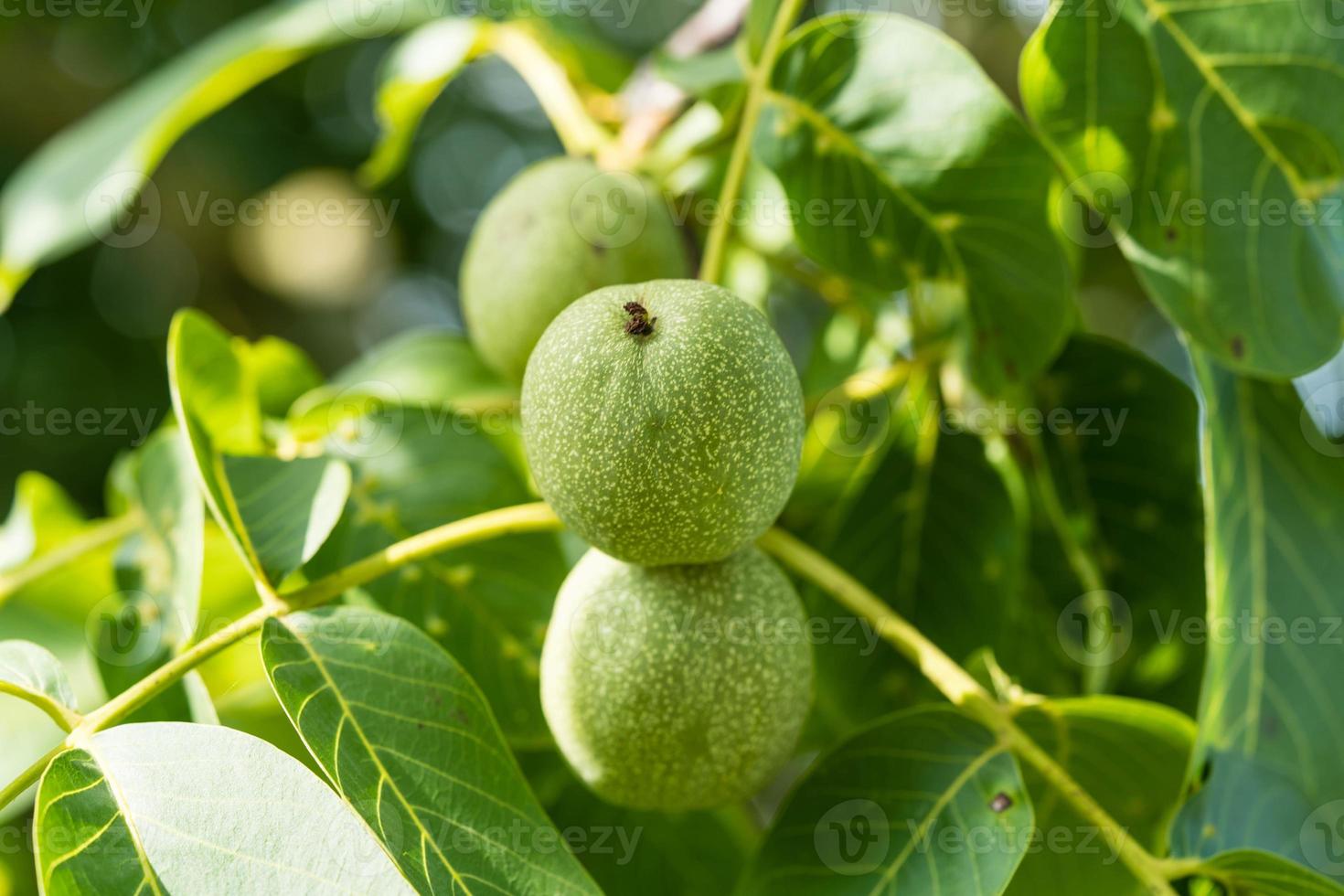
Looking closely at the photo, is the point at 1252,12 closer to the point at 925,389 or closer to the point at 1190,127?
the point at 1190,127

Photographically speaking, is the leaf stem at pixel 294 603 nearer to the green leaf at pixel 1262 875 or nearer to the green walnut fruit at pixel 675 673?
the green walnut fruit at pixel 675 673

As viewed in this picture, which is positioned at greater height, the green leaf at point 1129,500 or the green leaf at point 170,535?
the green leaf at point 170,535

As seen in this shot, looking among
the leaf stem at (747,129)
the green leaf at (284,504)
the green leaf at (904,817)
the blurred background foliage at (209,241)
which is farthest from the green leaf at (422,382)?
the blurred background foliage at (209,241)

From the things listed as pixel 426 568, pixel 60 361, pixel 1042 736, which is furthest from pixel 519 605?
pixel 60 361

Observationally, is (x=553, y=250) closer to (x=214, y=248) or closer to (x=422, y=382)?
(x=422, y=382)

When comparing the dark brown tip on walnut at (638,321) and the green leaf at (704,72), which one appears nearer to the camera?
the dark brown tip on walnut at (638,321)
